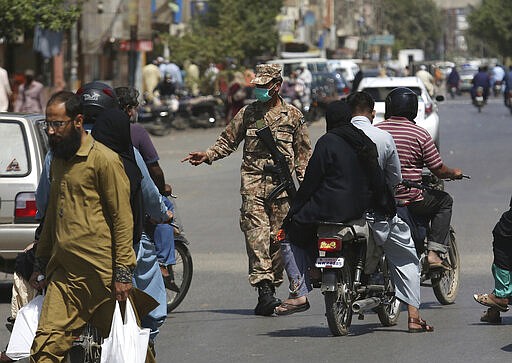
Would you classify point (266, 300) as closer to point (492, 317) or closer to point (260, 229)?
point (260, 229)

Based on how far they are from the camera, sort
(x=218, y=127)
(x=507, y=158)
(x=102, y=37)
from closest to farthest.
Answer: (x=507, y=158)
(x=218, y=127)
(x=102, y=37)

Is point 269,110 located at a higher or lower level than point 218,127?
higher

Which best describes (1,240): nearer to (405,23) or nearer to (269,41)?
(269,41)

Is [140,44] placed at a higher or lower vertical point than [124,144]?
lower

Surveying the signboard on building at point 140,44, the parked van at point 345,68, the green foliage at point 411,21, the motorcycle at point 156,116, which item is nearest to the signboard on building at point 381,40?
the green foliage at point 411,21

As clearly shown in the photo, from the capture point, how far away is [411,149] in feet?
33.0

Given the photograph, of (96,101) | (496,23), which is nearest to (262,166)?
(96,101)

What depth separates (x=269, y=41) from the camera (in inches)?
2662

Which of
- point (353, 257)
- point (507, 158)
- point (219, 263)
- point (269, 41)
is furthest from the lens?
point (269, 41)

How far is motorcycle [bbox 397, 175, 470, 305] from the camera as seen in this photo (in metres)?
10.1

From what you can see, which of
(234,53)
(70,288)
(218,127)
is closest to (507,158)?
(218,127)

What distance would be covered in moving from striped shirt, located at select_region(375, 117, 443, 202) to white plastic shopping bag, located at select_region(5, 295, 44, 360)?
13.0 feet

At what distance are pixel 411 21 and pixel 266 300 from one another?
14775 cm

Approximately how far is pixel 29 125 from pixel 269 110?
1983 millimetres
